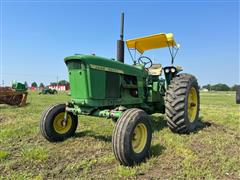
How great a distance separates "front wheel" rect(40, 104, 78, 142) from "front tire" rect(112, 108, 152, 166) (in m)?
1.90

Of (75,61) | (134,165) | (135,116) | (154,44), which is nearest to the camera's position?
(134,165)

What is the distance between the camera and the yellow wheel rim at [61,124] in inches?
207

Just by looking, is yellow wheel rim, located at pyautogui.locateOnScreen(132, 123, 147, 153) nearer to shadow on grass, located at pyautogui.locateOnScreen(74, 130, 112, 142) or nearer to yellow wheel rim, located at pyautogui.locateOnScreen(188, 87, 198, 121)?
shadow on grass, located at pyautogui.locateOnScreen(74, 130, 112, 142)

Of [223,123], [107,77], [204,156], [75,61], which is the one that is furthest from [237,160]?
[223,123]

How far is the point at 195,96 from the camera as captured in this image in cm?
671

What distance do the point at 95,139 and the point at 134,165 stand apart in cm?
173

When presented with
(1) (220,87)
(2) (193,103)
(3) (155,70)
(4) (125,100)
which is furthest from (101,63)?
(1) (220,87)

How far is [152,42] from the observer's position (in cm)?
706

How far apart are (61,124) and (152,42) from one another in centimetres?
356

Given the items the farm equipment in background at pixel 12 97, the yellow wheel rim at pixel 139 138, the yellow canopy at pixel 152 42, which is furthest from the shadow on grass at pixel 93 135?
the farm equipment in background at pixel 12 97

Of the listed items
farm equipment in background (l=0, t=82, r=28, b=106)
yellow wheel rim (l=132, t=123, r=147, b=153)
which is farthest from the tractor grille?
farm equipment in background (l=0, t=82, r=28, b=106)

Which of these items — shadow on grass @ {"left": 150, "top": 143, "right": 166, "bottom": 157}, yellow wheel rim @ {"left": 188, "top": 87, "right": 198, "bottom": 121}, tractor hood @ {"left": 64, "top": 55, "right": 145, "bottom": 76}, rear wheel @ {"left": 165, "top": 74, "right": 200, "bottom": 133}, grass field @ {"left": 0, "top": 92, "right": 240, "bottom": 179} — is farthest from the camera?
yellow wheel rim @ {"left": 188, "top": 87, "right": 198, "bottom": 121}

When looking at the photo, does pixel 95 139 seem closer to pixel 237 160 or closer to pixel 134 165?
pixel 134 165

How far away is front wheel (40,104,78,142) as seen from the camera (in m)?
5.02
